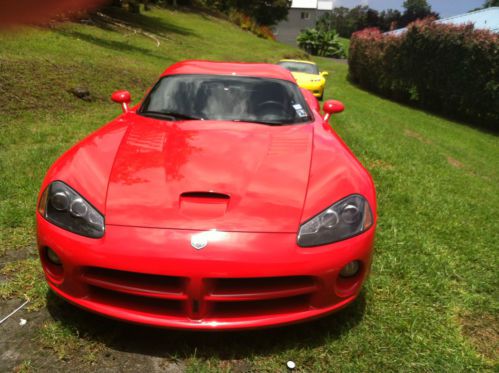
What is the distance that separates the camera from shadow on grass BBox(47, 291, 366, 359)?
2.10 meters

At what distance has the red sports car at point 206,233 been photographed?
190cm

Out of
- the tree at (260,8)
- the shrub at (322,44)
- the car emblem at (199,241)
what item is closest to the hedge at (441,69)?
the car emblem at (199,241)

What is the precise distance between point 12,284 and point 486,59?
1399 centimetres

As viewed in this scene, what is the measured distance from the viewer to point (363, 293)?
2648mm

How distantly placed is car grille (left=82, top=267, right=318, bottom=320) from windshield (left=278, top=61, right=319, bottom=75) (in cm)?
1130

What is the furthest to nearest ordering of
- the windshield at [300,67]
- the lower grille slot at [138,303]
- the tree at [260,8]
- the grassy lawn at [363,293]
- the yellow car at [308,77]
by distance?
the tree at [260,8]
the windshield at [300,67]
the yellow car at [308,77]
the grassy lawn at [363,293]
the lower grille slot at [138,303]

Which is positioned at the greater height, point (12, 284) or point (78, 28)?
point (78, 28)

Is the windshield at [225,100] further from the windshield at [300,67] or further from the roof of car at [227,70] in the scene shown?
the windshield at [300,67]

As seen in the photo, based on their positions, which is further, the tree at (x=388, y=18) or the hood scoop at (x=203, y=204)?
the tree at (x=388, y=18)

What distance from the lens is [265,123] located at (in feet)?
10.4

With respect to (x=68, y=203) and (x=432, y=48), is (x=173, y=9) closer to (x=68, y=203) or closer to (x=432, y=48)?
(x=432, y=48)

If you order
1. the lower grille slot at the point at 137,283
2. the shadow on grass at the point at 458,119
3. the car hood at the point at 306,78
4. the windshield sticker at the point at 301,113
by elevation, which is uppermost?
the windshield sticker at the point at 301,113

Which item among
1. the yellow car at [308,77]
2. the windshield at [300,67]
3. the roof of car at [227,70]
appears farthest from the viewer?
the windshield at [300,67]

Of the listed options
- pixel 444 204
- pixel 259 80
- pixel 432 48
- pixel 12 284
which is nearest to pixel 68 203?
pixel 12 284
